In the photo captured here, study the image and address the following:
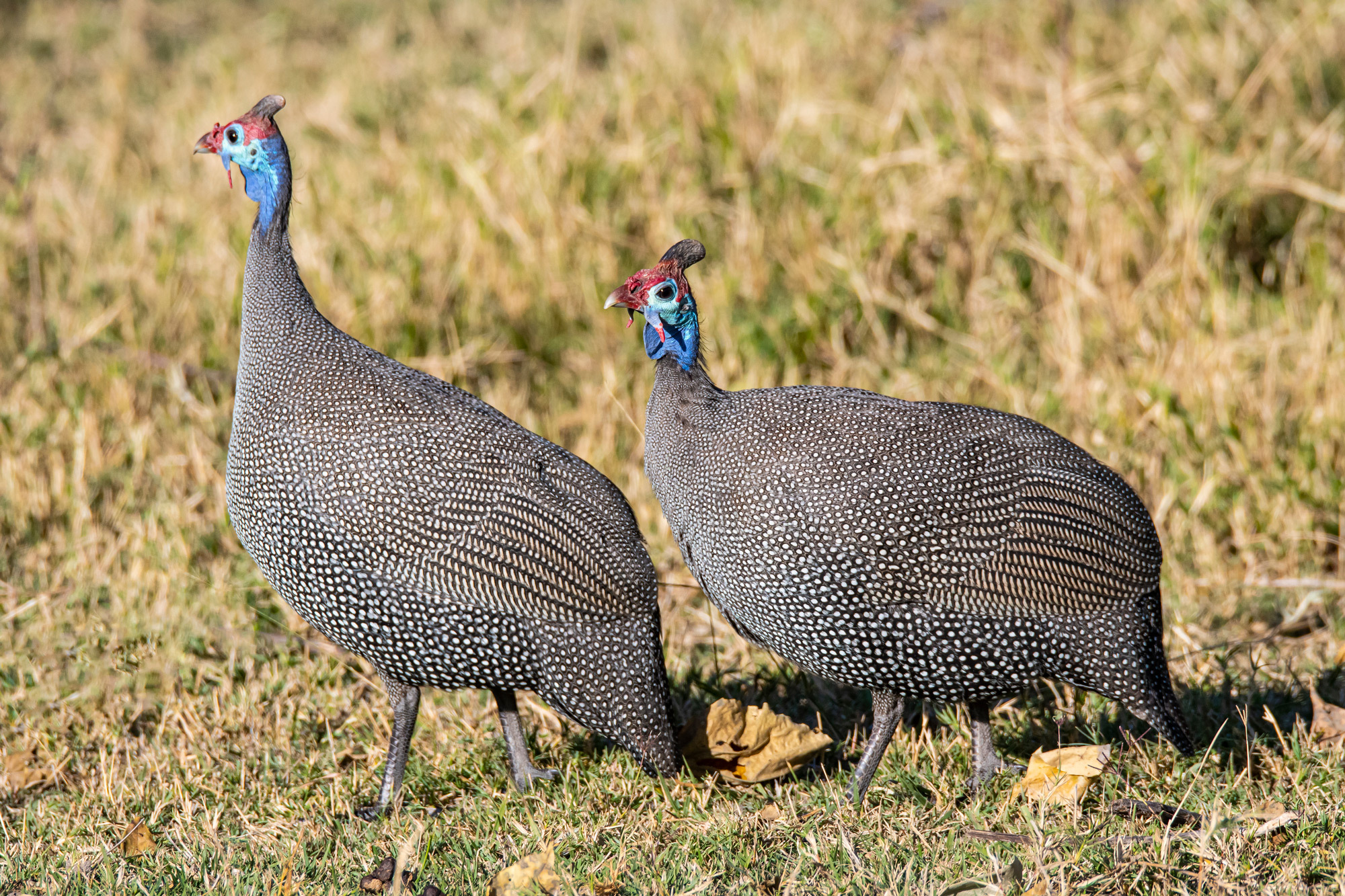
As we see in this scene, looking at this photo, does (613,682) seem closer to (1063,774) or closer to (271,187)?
(1063,774)

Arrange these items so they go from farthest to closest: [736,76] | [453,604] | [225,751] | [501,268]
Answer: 1. [736,76]
2. [501,268]
3. [225,751]
4. [453,604]

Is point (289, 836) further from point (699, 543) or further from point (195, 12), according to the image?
point (195, 12)

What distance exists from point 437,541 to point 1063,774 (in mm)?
1503

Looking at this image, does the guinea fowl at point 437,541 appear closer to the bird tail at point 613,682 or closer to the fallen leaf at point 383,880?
the bird tail at point 613,682

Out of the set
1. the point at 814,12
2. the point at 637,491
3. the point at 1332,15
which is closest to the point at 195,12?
the point at 814,12

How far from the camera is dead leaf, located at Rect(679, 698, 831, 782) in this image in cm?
330

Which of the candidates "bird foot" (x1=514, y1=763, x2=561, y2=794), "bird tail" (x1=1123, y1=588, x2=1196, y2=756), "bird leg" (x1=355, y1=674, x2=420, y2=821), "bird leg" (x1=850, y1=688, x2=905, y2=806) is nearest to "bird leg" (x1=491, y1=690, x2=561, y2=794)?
"bird foot" (x1=514, y1=763, x2=561, y2=794)

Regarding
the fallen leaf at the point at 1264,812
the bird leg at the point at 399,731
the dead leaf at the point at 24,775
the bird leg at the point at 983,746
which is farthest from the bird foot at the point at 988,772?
the dead leaf at the point at 24,775

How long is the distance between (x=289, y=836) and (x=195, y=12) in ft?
24.5

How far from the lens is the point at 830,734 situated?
369 cm

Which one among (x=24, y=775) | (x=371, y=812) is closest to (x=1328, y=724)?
(x=371, y=812)

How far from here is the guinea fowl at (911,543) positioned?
10.1 feet

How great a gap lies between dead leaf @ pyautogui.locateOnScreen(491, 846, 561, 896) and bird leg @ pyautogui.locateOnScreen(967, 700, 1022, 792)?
1.11 meters

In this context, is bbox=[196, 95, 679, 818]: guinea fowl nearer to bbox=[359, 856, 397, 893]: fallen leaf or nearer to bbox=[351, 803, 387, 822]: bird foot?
bbox=[351, 803, 387, 822]: bird foot
